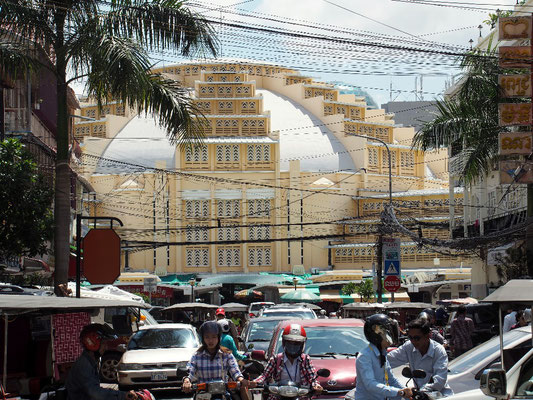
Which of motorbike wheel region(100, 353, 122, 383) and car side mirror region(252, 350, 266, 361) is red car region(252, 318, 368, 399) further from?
motorbike wheel region(100, 353, 122, 383)

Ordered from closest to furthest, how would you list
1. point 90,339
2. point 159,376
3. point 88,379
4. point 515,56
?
point 88,379 → point 90,339 → point 159,376 → point 515,56

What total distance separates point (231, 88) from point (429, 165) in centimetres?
2878

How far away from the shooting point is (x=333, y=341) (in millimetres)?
13172

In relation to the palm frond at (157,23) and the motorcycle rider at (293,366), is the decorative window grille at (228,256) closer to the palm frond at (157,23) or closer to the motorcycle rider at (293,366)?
the palm frond at (157,23)

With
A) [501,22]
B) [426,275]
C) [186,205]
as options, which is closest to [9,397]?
[501,22]

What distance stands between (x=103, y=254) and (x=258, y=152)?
54546 mm

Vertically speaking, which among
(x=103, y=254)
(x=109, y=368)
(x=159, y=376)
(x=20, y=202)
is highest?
(x=20, y=202)

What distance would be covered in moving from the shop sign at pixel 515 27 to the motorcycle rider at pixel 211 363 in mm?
15589

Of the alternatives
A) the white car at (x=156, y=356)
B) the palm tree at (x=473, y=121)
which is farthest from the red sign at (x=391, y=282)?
the white car at (x=156, y=356)

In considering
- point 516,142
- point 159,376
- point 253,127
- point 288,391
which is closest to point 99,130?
point 253,127

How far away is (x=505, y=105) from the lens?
24.2 meters

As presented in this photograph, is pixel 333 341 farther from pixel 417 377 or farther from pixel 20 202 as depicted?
pixel 20 202

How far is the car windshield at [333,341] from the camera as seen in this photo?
13.0m

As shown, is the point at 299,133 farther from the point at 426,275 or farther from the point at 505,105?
the point at 505,105
